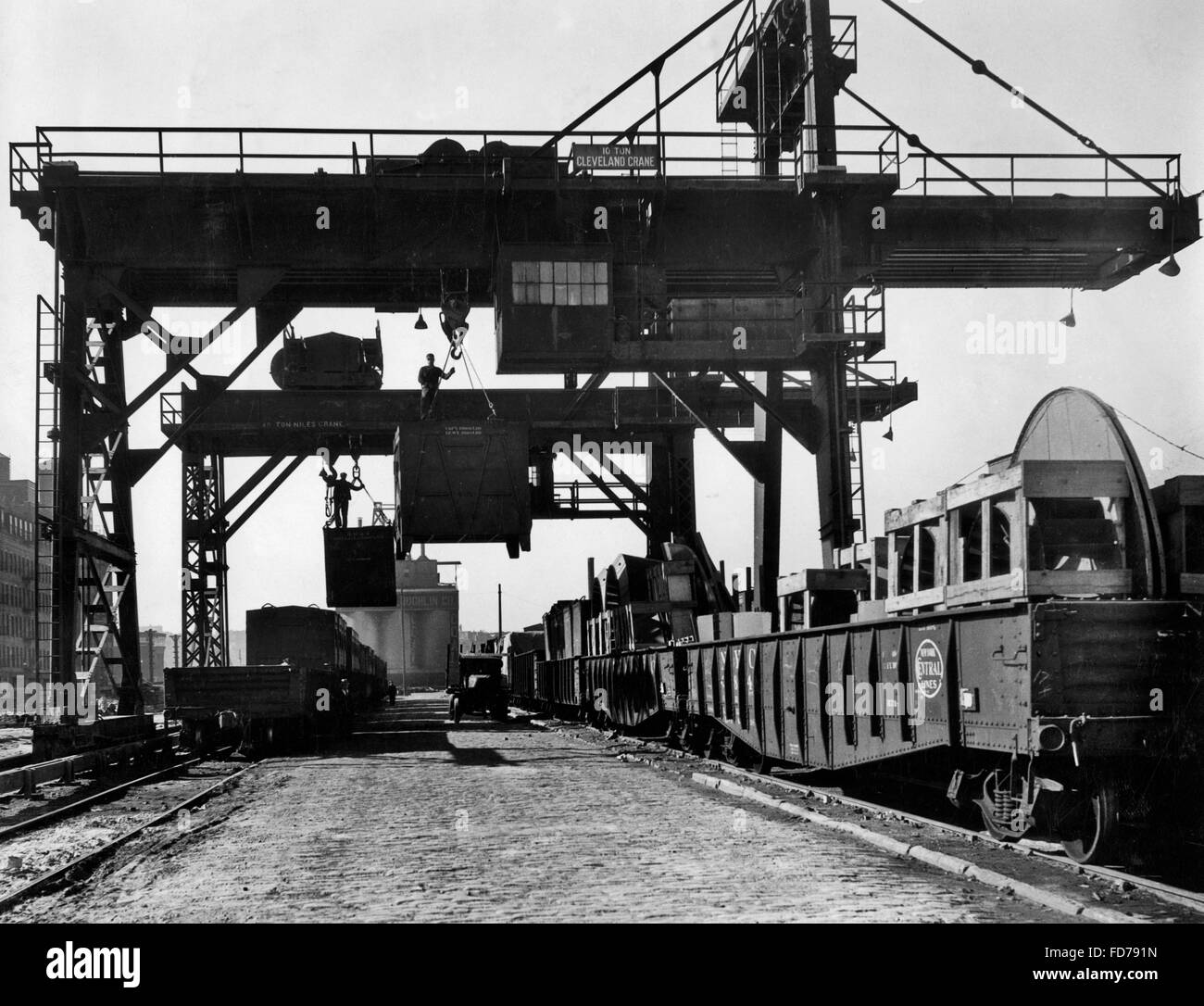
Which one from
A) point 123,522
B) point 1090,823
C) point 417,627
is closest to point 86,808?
point 123,522

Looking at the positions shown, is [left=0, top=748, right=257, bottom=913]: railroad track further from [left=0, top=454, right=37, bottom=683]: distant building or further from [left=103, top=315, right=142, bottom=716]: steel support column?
[left=0, top=454, right=37, bottom=683]: distant building

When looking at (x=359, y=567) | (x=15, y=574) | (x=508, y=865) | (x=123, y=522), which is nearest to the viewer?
(x=508, y=865)

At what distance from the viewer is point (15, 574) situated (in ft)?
226

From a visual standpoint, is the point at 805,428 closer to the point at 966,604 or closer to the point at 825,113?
the point at 825,113

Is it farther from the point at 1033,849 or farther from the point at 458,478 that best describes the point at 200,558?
the point at 1033,849

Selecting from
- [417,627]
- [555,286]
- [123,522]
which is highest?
[555,286]

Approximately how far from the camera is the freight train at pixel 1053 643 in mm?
8680

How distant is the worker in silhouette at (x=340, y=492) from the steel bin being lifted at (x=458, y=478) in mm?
4577

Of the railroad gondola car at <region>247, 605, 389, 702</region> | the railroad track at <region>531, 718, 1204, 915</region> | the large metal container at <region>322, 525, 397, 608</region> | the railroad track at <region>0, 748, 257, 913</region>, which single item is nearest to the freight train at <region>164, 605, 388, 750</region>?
the railroad gondola car at <region>247, 605, 389, 702</region>

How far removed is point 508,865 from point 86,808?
311 inches

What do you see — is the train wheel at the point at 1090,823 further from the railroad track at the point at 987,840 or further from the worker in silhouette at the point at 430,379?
the worker in silhouette at the point at 430,379

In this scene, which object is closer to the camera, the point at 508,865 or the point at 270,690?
the point at 508,865
